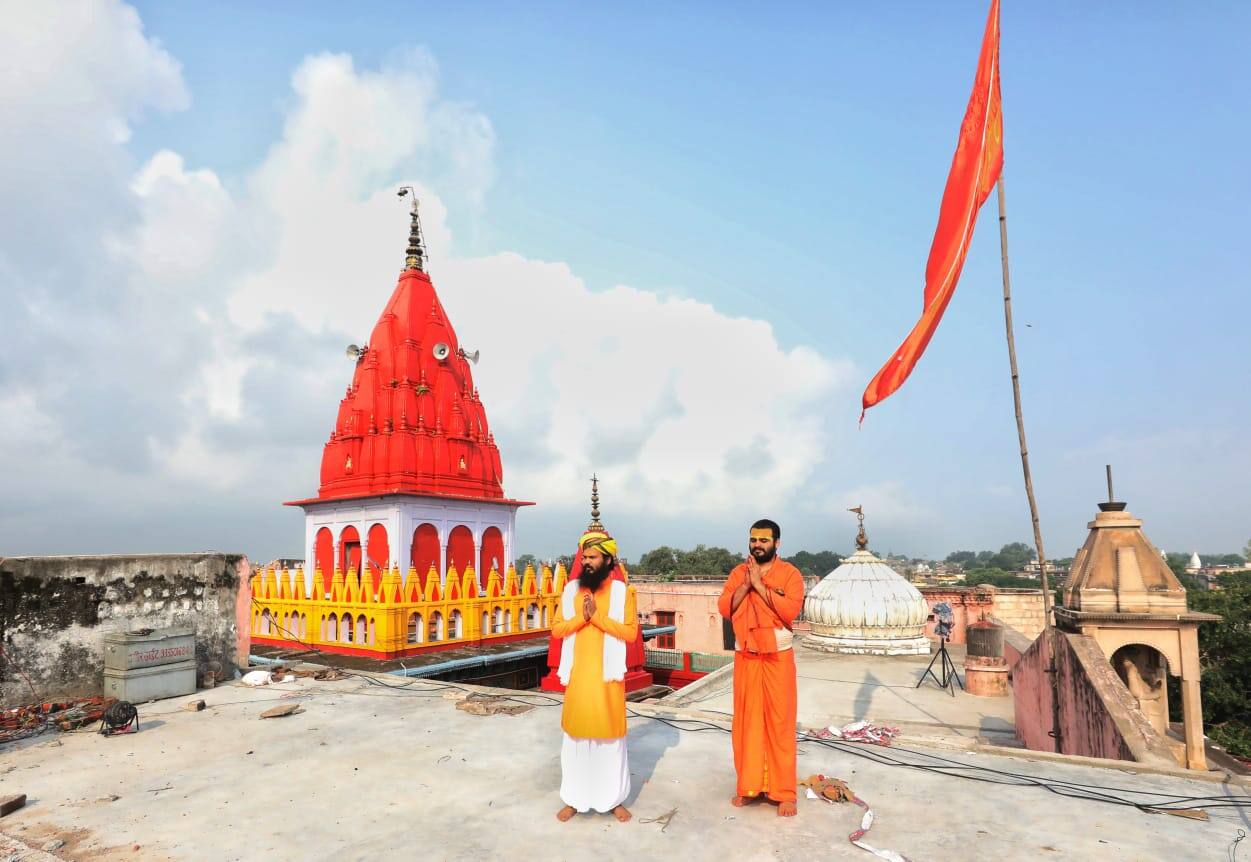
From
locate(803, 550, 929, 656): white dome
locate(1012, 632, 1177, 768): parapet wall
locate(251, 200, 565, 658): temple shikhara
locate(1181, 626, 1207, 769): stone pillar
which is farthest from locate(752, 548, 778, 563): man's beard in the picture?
locate(803, 550, 929, 656): white dome

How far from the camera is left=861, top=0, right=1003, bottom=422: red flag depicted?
23.8 ft

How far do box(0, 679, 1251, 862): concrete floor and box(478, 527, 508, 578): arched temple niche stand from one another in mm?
14209

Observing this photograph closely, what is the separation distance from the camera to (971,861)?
4.29 meters

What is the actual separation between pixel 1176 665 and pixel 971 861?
5.22m

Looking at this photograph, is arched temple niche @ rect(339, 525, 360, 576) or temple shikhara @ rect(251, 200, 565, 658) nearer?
temple shikhara @ rect(251, 200, 565, 658)

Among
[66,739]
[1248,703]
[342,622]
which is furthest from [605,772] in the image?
[1248,703]

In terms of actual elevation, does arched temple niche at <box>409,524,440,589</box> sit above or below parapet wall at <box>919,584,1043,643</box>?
above

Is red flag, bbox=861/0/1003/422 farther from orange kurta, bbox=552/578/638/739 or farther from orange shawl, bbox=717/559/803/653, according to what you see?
orange kurta, bbox=552/578/638/739

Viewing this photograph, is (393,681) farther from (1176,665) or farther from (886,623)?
(886,623)

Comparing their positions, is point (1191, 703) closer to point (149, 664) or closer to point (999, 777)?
point (999, 777)

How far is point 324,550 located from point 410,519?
11.8ft

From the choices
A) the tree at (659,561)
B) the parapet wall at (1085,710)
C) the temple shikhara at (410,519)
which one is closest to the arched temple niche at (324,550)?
the temple shikhara at (410,519)

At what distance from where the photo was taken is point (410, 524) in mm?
19547

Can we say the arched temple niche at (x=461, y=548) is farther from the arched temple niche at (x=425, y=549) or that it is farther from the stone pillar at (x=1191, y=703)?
the stone pillar at (x=1191, y=703)
